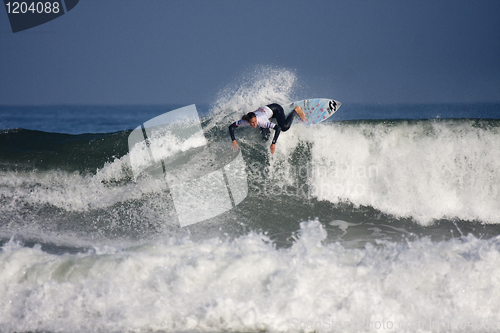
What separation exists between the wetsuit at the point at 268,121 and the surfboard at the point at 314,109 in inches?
9.4

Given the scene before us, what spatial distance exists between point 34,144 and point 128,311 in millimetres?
6766

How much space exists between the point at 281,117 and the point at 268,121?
1.57 ft

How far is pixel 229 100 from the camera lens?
25.2 ft

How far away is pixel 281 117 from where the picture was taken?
6.24 meters

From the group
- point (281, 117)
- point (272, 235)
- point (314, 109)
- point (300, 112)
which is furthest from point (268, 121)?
point (272, 235)

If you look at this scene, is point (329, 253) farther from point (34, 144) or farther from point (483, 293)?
point (34, 144)

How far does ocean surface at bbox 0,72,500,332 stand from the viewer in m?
2.53

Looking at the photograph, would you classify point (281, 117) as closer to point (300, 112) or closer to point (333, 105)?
point (300, 112)

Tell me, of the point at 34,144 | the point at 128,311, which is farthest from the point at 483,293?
the point at 34,144

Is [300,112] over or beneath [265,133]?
over

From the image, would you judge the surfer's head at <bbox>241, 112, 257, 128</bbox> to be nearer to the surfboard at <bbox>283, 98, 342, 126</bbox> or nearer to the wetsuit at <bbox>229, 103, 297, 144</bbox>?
the wetsuit at <bbox>229, 103, 297, 144</bbox>

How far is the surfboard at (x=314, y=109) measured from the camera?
6.61m

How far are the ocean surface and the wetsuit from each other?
0.97 ft

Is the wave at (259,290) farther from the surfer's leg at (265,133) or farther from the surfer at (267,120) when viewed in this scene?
the surfer's leg at (265,133)
